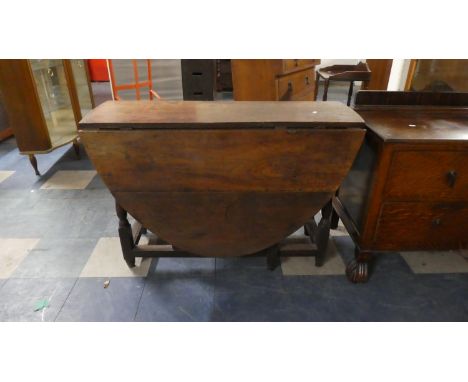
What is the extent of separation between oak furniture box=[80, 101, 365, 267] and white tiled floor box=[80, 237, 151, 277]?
347 millimetres

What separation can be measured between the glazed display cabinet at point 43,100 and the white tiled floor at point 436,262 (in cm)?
250

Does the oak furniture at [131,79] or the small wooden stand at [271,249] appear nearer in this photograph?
the small wooden stand at [271,249]

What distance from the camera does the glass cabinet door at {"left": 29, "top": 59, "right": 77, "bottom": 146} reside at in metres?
2.48

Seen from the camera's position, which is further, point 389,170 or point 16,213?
point 16,213

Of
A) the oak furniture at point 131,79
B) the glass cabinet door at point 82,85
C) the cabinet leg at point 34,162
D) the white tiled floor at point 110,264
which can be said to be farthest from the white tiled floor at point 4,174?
the white tiled floor at point 110,264

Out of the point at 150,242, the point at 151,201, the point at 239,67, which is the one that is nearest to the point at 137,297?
the point at 150,242

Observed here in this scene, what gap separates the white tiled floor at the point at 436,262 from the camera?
1.59 meters

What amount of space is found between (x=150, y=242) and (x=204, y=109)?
829mm

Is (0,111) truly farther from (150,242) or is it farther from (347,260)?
(347,260)

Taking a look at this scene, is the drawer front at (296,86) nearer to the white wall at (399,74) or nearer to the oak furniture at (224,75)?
the white wall at (399,74)

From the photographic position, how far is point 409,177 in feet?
4.07

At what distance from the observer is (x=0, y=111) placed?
317 centimetres

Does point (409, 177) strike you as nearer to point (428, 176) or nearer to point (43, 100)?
point (428, 176)

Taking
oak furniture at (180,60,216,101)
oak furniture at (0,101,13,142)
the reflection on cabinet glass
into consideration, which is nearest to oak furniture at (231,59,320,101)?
oak furniture at (180,60,216,101)
